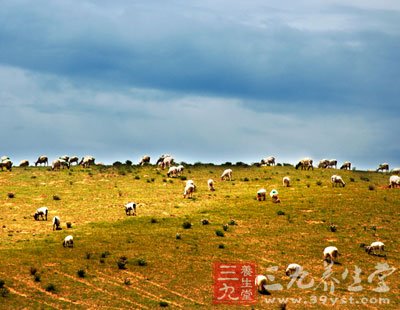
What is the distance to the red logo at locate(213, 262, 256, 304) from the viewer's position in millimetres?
49219

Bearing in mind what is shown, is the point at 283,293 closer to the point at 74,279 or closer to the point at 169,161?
the point at 74,279

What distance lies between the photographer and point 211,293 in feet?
165

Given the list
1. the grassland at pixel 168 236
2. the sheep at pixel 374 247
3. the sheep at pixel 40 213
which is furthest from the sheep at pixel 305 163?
the sheep at pixel 40 213

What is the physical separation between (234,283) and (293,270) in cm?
563

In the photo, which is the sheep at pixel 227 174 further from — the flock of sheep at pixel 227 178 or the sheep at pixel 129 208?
the sheep at pixel 129 208

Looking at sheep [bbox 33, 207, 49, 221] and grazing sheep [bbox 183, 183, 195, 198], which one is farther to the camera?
grazing sheep [bbox 183, 183, 195, 198]

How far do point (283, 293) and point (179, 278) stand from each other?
856 cm

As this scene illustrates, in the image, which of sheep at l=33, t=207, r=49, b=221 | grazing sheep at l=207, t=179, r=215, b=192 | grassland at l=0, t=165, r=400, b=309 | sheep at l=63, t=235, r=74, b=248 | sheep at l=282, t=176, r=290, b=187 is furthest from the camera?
sheep at l=282, t=176, r=290, b=187

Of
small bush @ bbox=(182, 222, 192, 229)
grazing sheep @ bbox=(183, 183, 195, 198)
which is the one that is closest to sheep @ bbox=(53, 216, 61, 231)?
small bush @ bbox=(182, 222, 192, 229)

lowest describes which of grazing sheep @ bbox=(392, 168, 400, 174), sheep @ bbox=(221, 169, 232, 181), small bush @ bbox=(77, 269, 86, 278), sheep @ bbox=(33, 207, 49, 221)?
small bush @ bbox=(77, 269, 86, 278)

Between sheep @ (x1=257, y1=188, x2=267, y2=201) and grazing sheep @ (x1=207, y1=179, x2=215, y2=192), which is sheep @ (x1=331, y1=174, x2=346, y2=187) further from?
grazing sheep @ (x1=207, y1=179, x2=215, y2=192)

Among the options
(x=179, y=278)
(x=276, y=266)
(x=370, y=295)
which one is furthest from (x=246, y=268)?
(x=370, y=295)

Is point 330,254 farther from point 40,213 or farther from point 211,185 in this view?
point 211,185

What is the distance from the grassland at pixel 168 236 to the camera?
49.2 metres
